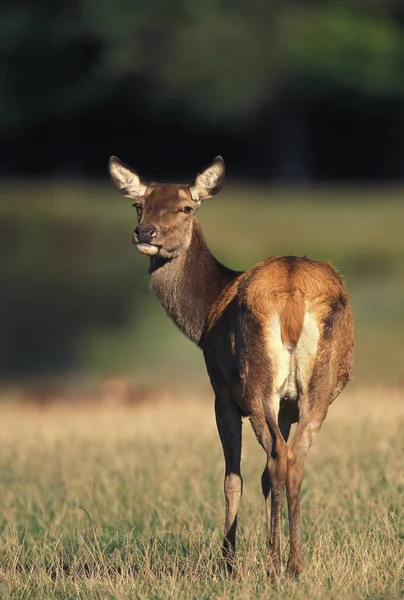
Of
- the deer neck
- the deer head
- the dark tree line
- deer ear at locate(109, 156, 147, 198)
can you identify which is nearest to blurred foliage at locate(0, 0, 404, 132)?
the dark tree line

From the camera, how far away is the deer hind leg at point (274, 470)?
6.79m

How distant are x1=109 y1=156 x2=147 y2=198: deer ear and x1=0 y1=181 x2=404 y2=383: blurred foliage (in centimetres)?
1436

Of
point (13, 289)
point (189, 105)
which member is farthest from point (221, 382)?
point (189, 105)

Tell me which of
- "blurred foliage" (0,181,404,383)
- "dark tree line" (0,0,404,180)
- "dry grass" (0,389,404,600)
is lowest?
"dry grass" (0,389,404,600)

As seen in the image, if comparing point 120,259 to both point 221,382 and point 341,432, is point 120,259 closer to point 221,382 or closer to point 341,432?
point 341,432

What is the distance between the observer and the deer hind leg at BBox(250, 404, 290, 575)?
6785 mm

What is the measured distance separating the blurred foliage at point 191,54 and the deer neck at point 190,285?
26025 millimetres

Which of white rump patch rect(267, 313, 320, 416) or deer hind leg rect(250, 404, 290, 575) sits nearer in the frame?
deer hind leg rect(250, 404, 290, 575)

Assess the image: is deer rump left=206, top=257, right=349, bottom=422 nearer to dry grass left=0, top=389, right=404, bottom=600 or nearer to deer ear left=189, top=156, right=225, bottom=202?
dry grass left=0, top=389, right=404, bottom=600

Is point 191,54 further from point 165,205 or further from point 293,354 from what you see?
point 293,354

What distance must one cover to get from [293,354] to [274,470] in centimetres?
63

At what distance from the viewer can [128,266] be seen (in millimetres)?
29297

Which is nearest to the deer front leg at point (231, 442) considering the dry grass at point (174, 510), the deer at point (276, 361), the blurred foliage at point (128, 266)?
the deer at point (276, 361)

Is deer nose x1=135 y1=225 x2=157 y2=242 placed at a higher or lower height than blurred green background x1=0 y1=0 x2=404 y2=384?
lower
